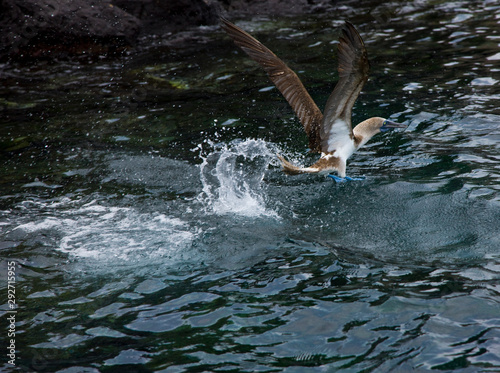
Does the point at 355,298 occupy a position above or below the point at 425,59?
below

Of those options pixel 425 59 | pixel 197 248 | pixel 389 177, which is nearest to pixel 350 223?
pixel 389 177

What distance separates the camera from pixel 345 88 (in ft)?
16.2

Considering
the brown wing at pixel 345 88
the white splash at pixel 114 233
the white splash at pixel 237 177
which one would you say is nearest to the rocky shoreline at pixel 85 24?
the white splash at pixel 237 177

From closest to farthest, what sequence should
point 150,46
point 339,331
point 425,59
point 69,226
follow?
point 339,331, point 69,226, point 425,59, point 150,46

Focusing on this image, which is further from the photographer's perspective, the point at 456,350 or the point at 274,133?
the point at 274,133

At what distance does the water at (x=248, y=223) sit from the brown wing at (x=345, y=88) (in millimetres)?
565

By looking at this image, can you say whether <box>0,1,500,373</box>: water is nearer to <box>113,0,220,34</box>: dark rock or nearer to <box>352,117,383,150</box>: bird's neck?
<box>352,117,383,150</box>: bird's neck

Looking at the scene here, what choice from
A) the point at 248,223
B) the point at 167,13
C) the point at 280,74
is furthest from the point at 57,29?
the point at 248,223

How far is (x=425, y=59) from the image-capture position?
8.63 m

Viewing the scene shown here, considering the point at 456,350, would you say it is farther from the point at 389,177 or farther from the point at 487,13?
the point at 487,13

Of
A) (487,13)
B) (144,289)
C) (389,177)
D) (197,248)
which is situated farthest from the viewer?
(487,13)

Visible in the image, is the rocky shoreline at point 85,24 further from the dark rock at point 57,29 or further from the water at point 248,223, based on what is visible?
the water at point 248,223

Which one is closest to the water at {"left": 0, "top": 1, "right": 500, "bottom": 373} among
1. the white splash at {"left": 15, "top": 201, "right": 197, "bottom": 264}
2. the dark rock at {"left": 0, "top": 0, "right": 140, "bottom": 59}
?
the white splash at {"left": 15, "top": 201, "right": 197, "bottom": 264}

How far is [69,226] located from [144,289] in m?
1.40
